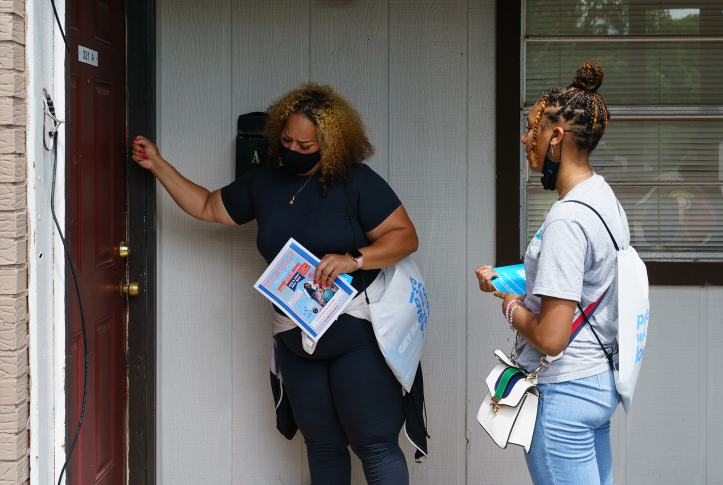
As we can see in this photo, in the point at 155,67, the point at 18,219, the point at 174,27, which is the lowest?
the point at 18,219

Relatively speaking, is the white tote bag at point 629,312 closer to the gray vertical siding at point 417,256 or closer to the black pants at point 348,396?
the black pants at point 348,396

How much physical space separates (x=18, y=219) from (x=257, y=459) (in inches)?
64.0

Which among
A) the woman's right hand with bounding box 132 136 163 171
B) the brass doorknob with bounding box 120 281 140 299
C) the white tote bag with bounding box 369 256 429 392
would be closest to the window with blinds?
the white tote bag with bounding box 369 256 429 392

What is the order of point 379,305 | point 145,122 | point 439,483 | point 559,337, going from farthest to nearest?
point 439,483, point 145,122, point 379,305, point 559,337

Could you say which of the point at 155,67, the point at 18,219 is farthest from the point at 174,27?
the point at 18,219

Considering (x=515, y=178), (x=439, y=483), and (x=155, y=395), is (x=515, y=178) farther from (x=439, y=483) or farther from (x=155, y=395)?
(x=155, y=395)

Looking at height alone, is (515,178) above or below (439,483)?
above

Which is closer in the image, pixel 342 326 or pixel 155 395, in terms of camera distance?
pixel 342 326

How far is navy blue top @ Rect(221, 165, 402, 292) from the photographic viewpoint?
7.09 feet

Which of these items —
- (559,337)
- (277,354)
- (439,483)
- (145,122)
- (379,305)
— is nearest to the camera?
(559,337)

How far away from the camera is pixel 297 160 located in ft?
7.06

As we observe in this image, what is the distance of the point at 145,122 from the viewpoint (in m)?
2.54

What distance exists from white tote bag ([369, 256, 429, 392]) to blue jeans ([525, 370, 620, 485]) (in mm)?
639

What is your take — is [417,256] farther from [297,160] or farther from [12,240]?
[12,240]
